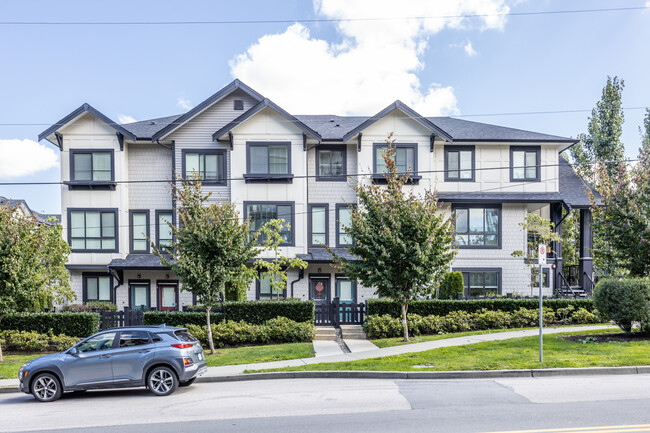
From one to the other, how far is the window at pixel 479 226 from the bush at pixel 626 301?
931 cm

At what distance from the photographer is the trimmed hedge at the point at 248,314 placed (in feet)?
60.6

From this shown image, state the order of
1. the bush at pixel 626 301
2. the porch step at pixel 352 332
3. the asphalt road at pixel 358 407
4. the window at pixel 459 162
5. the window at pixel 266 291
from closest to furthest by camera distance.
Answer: the asphalt road at pixel 358 407 < the bush at pixel 626 301 < the porch step at pixel 352 332 < the window at pixel 266 291 < the window at pixel 459 162

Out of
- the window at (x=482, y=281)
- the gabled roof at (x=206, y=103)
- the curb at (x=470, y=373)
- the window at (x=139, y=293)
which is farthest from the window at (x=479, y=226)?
the window at (x=139, y=293)

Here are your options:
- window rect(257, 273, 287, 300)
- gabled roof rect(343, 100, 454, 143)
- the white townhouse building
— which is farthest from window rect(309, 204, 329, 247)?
gabled roof rect(343, 100, 454, 143)

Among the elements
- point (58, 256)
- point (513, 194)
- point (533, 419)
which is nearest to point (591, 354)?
point (533, 419)

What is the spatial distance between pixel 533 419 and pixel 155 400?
7.24 meters

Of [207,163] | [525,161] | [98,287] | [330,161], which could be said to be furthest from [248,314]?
[525,161]

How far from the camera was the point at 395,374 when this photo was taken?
1173 centimetres

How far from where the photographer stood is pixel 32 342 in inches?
676

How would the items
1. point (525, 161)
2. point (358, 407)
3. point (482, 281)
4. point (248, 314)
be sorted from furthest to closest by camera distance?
point (525, 161) < point (482, 281) < point (248, 314) < point (358, 407)

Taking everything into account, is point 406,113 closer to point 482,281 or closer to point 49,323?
point 482,281

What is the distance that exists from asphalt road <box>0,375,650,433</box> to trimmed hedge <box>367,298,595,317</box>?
8.13 metres

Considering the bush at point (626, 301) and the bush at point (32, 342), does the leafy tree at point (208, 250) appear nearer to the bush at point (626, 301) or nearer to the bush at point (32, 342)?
the bush at point (32, 342)

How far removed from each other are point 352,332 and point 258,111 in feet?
38.0
